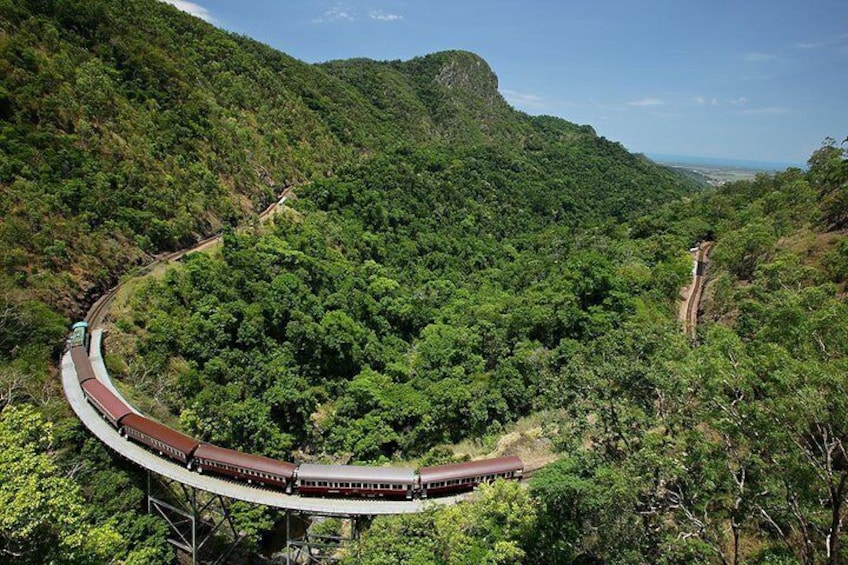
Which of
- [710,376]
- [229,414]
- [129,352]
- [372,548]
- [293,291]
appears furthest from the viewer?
[293,291]

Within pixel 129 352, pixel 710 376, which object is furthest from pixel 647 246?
pixel 129 352

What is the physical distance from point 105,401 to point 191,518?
32.6ft

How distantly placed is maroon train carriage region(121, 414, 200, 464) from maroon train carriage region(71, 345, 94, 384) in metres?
5.91

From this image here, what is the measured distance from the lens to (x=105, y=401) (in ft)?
101

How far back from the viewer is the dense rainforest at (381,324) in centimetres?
1673

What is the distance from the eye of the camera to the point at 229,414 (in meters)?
35.5

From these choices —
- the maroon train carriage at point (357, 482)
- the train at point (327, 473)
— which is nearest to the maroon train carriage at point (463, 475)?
the train at point (327, 473)

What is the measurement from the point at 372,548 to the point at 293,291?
32.6m

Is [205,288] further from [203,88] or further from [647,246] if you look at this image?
[647,246]

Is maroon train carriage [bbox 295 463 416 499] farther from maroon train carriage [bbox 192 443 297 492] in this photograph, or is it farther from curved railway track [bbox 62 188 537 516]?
maroon train carriage [bbox 192 443 297 492]

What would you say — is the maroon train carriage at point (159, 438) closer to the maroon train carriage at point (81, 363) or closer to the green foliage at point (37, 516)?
the maroon train carriage at point (81, 363)

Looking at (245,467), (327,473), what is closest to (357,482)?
(327,473)

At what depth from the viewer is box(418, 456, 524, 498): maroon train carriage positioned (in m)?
27.4

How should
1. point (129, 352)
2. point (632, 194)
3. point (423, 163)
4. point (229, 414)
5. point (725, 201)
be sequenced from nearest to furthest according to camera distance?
point (229, 414) < point (129, 352) < point (725, 201) < point (423, 163) < point (632, 194)
